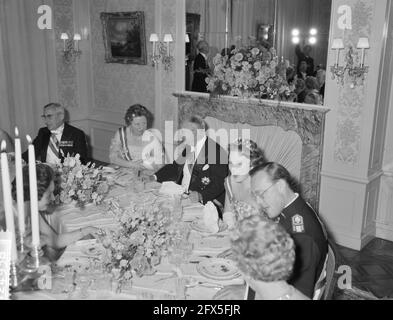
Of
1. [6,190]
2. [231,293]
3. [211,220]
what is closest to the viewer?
[6,190]

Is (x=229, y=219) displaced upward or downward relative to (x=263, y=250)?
downward

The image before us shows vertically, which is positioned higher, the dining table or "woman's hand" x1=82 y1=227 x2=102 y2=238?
"woman's hand" x1=82 y1=227 x2=102 y2=238

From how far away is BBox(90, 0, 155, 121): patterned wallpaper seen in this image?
278 inches

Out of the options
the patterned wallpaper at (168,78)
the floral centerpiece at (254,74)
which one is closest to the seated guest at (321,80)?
the floral centerpiece at (254,74)

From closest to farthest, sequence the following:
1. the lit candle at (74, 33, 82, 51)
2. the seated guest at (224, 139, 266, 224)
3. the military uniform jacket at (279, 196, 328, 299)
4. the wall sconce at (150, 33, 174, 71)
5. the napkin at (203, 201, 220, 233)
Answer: the military uniform jacket at (279, 196, 328, 299) → the napkin at (203, 201, 220, 233) → the seated guest at (224, 139, 266, 224) → the wall sconce at (150, 33, 174, 71) → the lit candle at (74, 33, 82, 51)

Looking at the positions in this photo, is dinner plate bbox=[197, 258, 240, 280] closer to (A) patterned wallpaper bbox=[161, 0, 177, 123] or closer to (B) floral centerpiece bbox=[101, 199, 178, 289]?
(B) floral centerpiece bbox=[101, 199, 178, 289]

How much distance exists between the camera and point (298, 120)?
17.1 ft

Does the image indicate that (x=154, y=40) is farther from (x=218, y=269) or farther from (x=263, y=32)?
(x=218, y=269)

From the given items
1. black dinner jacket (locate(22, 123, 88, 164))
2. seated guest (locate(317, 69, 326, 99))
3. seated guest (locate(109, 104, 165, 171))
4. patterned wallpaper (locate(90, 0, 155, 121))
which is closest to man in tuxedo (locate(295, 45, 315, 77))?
seated guest (locate(317, 69, 326, 99))

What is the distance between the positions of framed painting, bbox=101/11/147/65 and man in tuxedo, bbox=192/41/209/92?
123cm

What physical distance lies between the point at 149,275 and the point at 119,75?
5826mm

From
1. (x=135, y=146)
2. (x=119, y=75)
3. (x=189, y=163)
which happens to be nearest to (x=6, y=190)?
(x=189, y=163)

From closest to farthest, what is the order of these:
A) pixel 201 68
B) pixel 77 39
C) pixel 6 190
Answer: pixel 6 190 < pixel 201 68 < pixel 77 39
